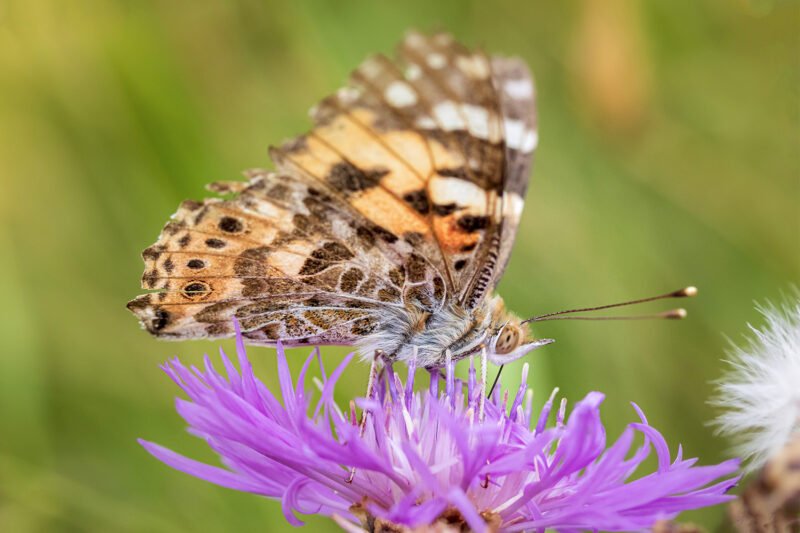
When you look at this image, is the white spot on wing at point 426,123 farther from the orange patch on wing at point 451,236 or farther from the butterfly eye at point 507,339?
the butterfly eye at point 507,339

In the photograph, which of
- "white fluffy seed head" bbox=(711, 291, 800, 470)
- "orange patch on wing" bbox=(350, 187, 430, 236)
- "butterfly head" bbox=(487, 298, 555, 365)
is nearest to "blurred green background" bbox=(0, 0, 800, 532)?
"butterfly head" bbox=(487, 298, 555, 365)

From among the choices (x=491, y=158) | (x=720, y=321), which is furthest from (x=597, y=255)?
(x=491, y=158)

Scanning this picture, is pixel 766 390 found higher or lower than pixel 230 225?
lower

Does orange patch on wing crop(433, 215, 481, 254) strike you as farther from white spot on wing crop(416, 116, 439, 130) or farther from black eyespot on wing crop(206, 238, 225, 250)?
black eyespot on wing crop(206, 238, 225, 250)

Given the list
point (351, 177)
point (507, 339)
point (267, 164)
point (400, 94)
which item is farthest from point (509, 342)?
point (267, 164)

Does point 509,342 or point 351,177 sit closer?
point 509,342

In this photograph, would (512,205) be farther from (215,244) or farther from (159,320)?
(159,320)
